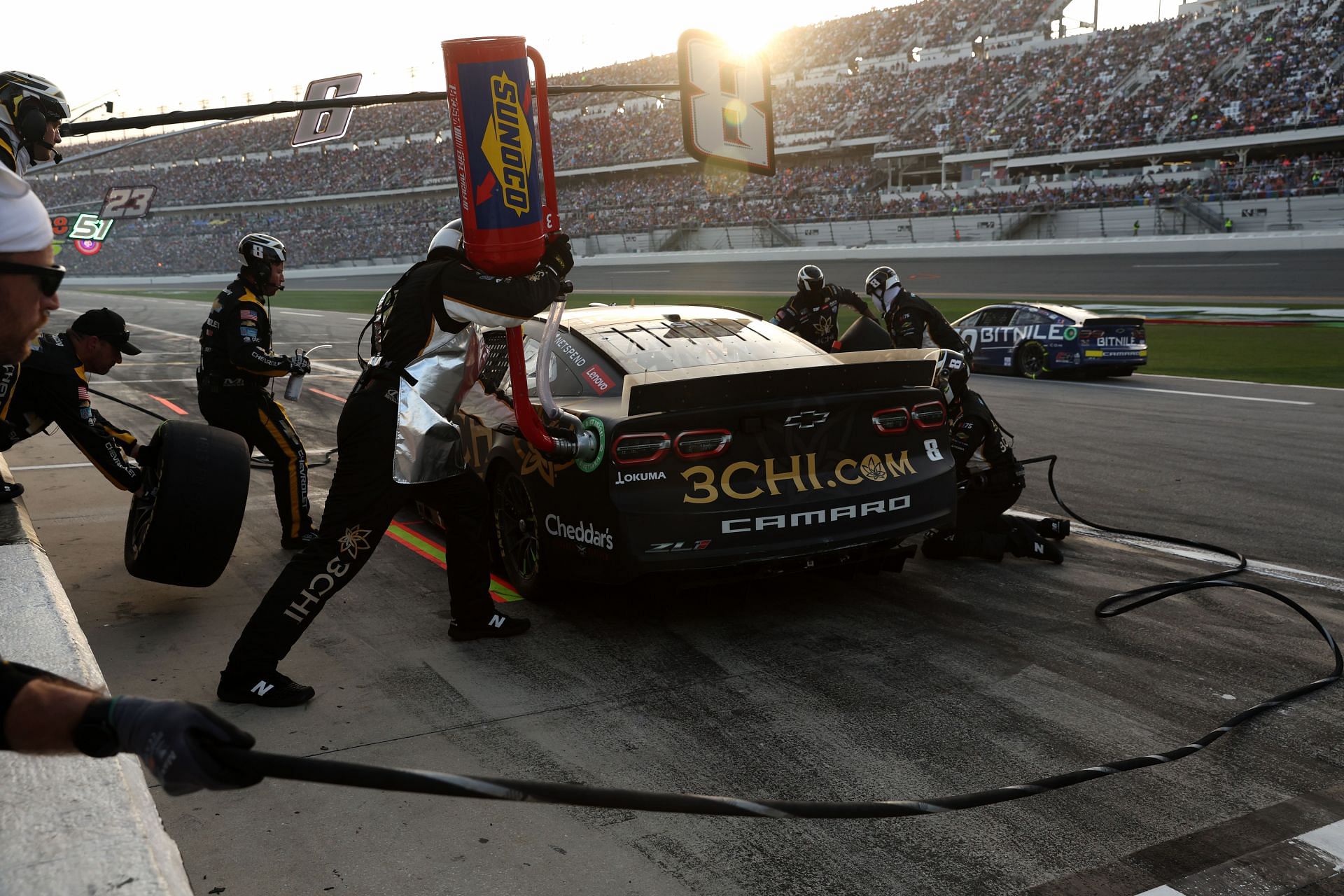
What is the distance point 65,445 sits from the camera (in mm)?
10836

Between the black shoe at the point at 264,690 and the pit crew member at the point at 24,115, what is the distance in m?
3.28

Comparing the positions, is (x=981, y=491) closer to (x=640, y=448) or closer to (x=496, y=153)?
(x=640, y=448)

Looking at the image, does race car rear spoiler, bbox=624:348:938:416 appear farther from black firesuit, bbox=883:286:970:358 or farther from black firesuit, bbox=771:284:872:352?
black firesuit, bbox=771:284:872:352

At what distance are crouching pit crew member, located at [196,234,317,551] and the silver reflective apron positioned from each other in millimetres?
2273

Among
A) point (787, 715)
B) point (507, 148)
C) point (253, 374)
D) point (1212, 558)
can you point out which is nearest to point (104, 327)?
point (253, 374)

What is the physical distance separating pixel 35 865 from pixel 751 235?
47.4m

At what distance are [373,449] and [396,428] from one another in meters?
0.14

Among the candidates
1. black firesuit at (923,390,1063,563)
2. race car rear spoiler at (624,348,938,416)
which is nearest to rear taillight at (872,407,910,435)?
race car rear spoiler at (624,348,938,416)

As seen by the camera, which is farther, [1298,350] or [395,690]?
[1298,350]

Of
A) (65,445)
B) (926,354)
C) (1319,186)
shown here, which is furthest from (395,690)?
(1319,186)

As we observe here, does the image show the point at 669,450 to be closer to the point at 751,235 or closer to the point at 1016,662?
the point at 1016,662

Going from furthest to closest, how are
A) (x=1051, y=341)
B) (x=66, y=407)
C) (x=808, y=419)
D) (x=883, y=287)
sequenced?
1. (x=1051, y=341)
2. (x=883, y=287)
3. (x=66, y=407)
4. (x=808, y=419)

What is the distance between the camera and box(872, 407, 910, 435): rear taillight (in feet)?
16.3

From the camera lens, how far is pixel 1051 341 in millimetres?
15594
